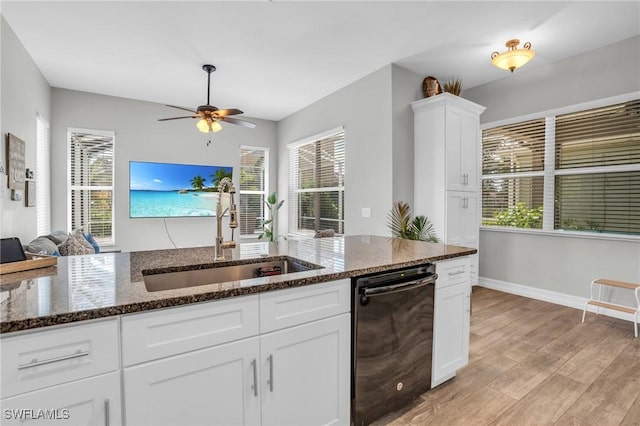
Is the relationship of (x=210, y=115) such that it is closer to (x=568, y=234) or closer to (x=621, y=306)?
(x=568, y=234)

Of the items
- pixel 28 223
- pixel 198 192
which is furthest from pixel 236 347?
pixel 28 223

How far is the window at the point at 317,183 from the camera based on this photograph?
4852mm

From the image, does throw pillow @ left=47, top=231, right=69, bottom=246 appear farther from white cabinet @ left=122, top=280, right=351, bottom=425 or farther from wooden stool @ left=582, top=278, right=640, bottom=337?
wooden stool @ left=582, top=278, right=640, bottom=337

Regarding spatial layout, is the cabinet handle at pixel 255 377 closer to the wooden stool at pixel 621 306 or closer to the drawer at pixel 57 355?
the drawer at pixel 57 355

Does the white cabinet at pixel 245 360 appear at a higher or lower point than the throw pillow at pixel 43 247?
lower

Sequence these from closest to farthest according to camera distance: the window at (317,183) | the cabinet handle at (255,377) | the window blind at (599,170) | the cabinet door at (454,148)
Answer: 1. the cabinet handle at (255,377)
2. the window blind at (599,170)
3. the cabinet door at (454,148)
4. the window at (317,183)

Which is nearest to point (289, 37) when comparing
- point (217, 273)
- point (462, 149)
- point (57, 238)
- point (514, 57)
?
point (514, 57)

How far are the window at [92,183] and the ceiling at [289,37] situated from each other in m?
0.81

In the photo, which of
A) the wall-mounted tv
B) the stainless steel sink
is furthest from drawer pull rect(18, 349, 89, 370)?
the wall-mounted tv

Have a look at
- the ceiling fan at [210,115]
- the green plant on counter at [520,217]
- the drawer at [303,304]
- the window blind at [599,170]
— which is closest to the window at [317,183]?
the ceiling fan at [210,115]

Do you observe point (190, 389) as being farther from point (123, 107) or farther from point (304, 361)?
point (123, 107)

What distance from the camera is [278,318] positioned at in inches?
52.1

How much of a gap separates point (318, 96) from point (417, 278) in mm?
3859

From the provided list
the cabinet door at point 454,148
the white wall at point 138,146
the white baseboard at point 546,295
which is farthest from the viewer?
the white wall at point 138,146
